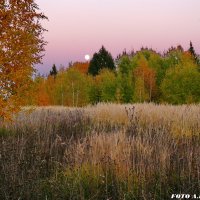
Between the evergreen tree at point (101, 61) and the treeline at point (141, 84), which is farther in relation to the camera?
the evergreen tree at point (101, 61)

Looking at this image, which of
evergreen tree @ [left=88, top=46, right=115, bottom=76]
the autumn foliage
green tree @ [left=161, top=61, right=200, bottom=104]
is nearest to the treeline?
green tree @ [left=161, top=61, right=200, bottom=104]

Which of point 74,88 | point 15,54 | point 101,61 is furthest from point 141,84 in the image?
point 15,54

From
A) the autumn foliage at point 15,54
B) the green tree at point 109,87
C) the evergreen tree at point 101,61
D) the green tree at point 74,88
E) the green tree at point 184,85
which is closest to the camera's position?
the autumn foliage at point 15,54

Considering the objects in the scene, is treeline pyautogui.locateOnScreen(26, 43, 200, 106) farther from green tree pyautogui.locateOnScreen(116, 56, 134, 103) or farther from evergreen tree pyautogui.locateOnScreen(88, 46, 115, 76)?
evergreen tree pyautogui.locateOnScreen(88, 46, 115, 76)

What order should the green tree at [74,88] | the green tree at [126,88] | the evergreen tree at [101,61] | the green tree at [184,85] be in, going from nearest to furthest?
the green tree at [184,85] < the green tree at [126,88] < the green tree at [74,88] < the evergreen tree at [101,61]

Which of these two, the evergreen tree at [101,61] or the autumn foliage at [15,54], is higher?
the evergreen tree at [101,61]

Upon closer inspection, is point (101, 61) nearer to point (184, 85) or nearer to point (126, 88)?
point (126, 88)

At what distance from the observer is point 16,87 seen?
32.0 ft

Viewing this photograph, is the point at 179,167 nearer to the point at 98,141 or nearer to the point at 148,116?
the point at 98,141

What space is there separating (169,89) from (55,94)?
20.0 metres

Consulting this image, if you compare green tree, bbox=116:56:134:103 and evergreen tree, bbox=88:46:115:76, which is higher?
evergreen tree, bbox=88:46:115:76

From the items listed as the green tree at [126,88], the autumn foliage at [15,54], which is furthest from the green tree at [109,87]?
the autumn foliage at [15,54]

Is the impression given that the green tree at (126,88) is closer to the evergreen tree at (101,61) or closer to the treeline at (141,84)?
the treeline at (141,84)

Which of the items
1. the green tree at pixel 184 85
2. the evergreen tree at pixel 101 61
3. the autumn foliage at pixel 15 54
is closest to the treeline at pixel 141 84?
the green tree at pixel 184 85
